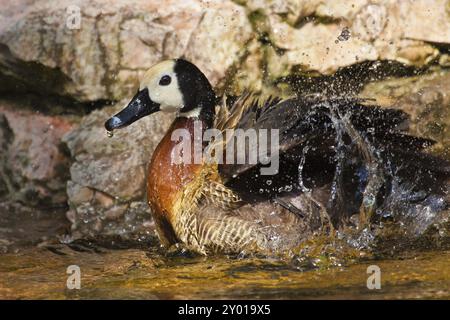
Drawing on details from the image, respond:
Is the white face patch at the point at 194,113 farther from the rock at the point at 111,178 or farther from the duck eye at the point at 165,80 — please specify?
the rock at the point at 111,178

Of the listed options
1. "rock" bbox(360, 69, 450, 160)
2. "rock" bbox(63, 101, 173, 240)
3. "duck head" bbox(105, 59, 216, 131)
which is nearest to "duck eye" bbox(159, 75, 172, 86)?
"duck head" bbox(105, 59, 216, 131)

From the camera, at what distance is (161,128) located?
6262mm

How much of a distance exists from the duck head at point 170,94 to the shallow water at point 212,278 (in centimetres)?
81

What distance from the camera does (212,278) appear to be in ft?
15.0

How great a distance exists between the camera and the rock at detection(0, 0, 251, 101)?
20.5ft

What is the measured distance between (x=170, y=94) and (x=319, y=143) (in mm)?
1032

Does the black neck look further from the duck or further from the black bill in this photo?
the black bill

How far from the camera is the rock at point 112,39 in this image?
6254mm

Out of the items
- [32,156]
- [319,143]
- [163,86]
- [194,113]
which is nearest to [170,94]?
[163,86]

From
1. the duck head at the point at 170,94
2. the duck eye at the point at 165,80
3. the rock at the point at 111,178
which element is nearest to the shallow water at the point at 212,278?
the rock at the point at 111,178
